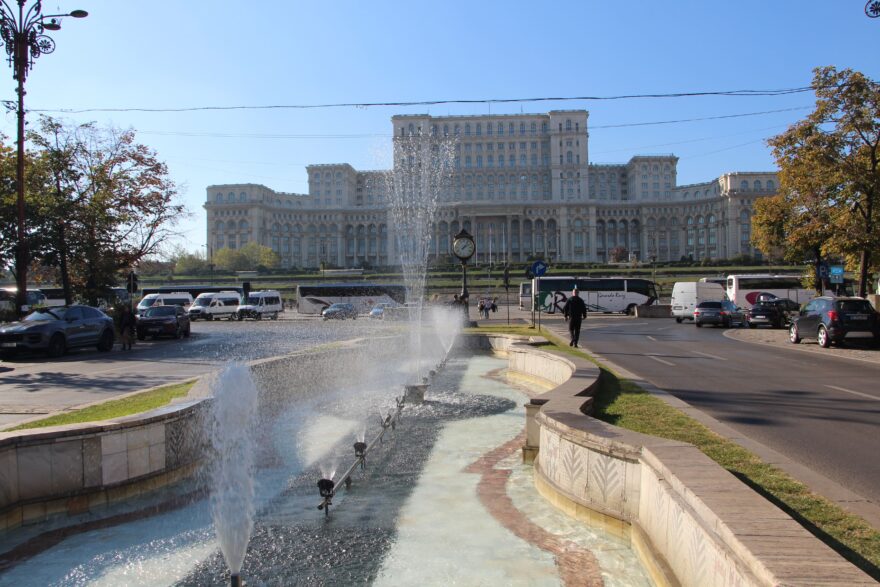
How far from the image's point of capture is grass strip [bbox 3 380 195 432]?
7.29m

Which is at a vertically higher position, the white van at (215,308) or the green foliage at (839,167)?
the green foliage at (839,167)

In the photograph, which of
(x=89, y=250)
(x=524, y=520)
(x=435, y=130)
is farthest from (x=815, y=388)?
(x=435, y=130)

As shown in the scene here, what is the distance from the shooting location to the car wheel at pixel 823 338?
19.5m

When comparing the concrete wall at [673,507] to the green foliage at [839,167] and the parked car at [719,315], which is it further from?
the parked car at [719,315]

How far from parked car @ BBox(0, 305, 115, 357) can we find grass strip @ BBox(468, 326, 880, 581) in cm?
1569

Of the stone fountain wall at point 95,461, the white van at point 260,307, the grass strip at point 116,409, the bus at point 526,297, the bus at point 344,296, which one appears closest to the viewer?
the stone fountain wall at point 95,461

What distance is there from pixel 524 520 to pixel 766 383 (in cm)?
778

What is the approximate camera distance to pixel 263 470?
7.27 meters

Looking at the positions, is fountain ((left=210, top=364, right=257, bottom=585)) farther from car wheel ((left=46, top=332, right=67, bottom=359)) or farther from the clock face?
the clock face

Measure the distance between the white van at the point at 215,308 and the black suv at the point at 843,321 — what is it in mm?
38272

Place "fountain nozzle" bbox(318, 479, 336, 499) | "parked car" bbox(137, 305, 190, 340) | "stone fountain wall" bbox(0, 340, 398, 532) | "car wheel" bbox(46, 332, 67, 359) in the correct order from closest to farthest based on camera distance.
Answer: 1. "stone fountain wall" bbox(0, 340, 398, 532)
2. "fountain nozzle" bbox(318, 479, 336, 499)
3. "car wheel" bbox(46, 332, 67, 359)
4. "parked car" bbox(137, 305, 190, 340)

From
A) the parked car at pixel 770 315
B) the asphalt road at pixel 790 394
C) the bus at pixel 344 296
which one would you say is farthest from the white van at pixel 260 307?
the asphalt road at pixel 790 394

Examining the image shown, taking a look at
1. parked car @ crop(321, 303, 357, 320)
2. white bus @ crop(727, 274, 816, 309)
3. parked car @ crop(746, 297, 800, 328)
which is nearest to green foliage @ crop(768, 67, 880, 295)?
parked car @ crop(746, 297, 800, 328)

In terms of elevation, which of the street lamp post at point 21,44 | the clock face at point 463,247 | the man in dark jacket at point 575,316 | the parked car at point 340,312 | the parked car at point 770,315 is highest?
the street lamp post at point 21,44
